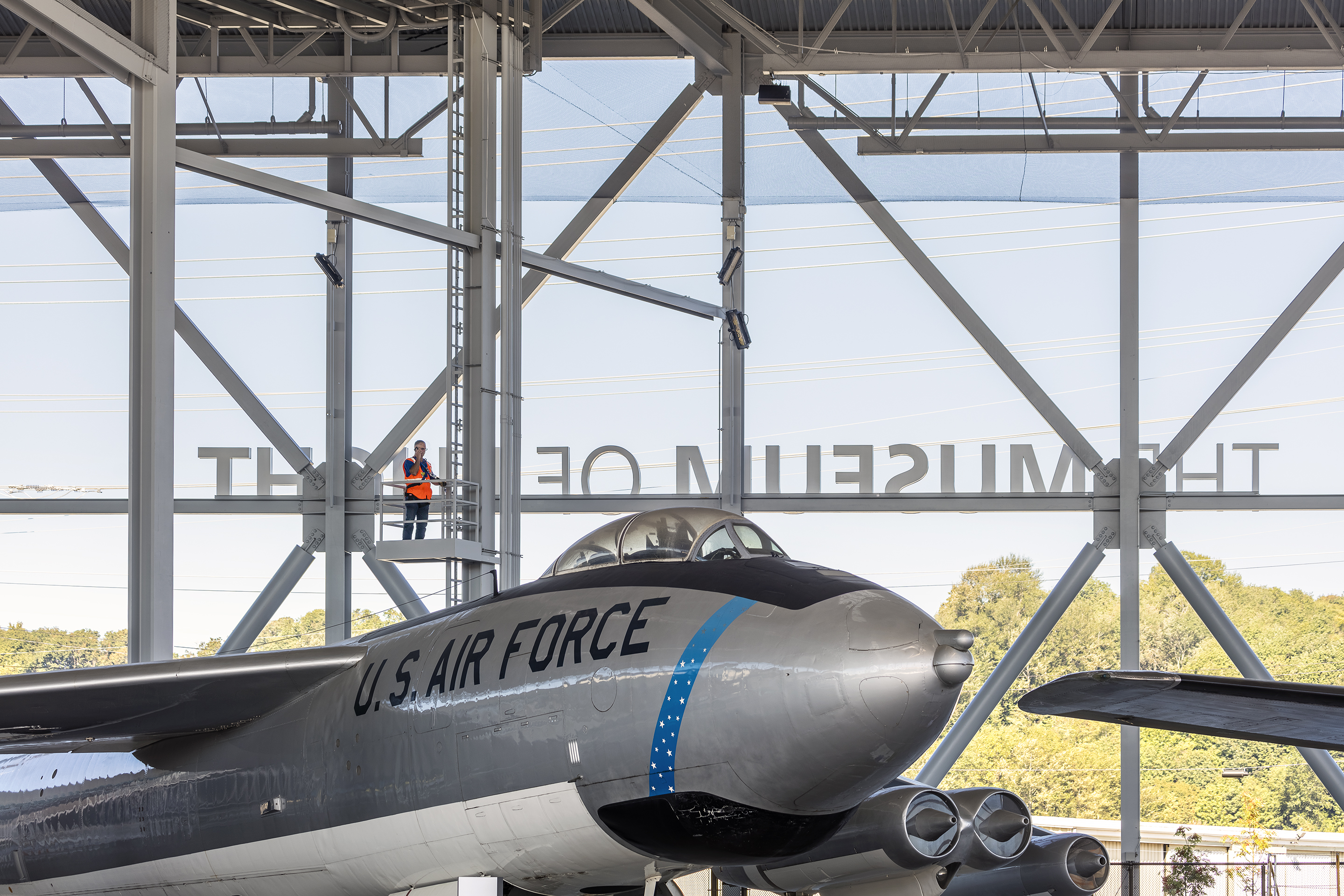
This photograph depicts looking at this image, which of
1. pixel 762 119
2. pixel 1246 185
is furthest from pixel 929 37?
pixel 1246 185

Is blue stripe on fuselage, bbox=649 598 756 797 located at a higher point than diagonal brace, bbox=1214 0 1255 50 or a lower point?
lower

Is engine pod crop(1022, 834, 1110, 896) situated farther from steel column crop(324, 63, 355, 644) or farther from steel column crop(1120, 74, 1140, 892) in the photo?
steel column crop(324, 63, 355, 644)

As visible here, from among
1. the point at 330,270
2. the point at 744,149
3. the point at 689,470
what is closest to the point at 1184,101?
the point at 744,149

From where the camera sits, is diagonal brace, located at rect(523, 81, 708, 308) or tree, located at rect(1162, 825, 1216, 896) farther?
diagonal brace, located at rect(523, 81, 708, 308)

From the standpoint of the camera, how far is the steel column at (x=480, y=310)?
15188 millimetres

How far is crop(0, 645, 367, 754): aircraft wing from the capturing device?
737cm

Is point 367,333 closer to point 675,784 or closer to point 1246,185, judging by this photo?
point 1246,185

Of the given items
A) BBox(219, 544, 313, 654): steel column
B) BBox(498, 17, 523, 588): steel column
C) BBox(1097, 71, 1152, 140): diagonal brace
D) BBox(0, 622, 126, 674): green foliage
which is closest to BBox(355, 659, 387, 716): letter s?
BBox(498, 17, 523, 588): steel column

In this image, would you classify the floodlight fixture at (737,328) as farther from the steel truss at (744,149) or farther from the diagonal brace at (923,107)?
the diagonal brace at (923,107)

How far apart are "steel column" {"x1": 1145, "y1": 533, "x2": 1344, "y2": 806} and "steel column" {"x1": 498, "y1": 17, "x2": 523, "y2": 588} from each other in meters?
9.67

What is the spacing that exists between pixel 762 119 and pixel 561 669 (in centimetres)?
1678

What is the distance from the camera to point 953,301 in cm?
2003

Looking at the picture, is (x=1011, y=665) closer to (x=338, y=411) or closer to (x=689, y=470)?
(x=689, y=470)

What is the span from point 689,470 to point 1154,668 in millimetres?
35708
